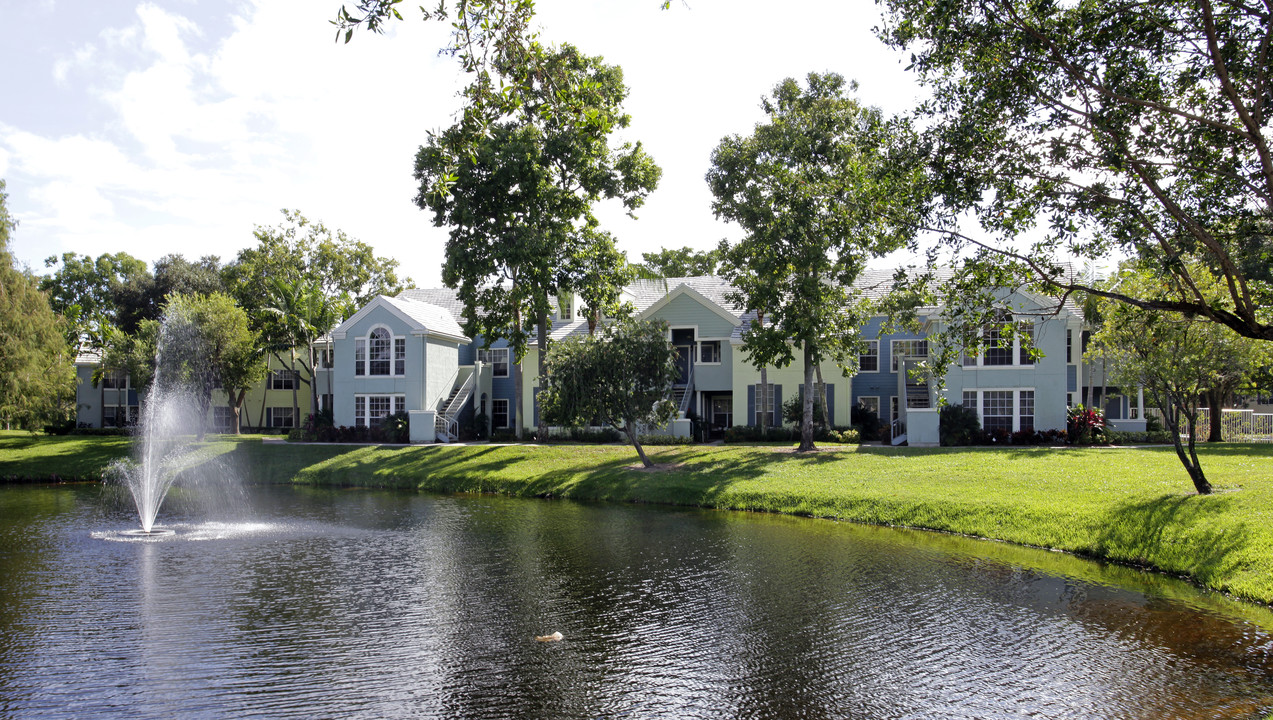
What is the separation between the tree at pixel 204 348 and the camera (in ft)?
139

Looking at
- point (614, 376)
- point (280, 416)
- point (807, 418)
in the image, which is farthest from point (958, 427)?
point (280, 416)

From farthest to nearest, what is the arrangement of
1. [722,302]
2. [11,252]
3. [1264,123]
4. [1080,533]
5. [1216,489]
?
[722,302] < [11,252] < [1216,489] < [1080,533] < [1264,123]

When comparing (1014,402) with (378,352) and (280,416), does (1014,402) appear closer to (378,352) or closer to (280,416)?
(378,352)

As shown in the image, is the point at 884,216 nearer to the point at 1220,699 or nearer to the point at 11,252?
the point at 1220,699

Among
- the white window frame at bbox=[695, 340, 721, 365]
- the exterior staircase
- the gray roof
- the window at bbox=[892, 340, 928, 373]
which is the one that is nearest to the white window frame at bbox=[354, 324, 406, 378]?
the gray roof

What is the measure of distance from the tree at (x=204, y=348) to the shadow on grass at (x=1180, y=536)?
40587 millimetres

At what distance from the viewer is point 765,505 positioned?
78.7 feet

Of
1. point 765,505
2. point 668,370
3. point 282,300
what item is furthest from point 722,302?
point 282,300

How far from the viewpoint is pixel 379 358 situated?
41031mm

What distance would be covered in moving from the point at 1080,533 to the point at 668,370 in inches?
570

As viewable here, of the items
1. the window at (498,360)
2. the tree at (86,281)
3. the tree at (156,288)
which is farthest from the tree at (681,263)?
the tree at (86,281)

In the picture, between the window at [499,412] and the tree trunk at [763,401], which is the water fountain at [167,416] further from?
the tree trunk at [763,401]

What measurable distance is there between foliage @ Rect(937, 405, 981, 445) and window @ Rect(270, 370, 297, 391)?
38527 millimetres

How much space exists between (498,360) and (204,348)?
15.5 m
